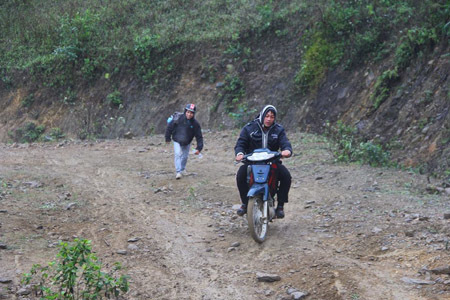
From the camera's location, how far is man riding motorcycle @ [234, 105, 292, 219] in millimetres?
7551

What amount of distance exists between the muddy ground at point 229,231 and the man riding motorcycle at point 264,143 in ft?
1.89

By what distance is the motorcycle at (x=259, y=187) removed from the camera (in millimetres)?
7141

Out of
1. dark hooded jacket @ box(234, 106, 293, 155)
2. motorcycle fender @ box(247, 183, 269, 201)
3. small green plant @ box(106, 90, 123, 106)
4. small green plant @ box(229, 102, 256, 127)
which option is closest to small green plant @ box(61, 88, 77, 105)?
small green plant @ box(106, 90, 123, 106)

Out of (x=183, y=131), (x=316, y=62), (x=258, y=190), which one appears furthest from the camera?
(x=316, y=62)

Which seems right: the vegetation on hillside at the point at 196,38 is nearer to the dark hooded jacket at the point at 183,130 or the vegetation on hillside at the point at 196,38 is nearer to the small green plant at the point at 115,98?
the small green plant at the point at 115,98

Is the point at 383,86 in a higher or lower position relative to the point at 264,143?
higher

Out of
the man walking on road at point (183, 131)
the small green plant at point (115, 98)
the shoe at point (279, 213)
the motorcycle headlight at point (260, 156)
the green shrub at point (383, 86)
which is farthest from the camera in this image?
the small green plant at point (115, 98)

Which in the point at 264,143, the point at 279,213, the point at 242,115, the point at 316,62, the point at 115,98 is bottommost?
the point at 279,213

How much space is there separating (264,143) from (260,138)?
9 centimetres

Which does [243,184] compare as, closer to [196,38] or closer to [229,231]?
[229,231]

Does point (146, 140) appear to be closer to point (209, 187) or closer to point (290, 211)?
point (209, 187)

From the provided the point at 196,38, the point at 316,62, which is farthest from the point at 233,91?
the point at 196,38

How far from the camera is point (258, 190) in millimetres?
7230

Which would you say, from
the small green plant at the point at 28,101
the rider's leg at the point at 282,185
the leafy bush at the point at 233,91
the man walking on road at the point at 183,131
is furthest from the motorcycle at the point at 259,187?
the small green plant at the point at 28,101
